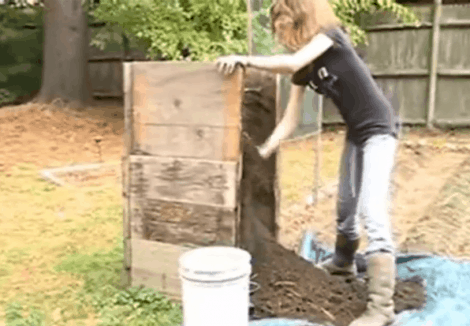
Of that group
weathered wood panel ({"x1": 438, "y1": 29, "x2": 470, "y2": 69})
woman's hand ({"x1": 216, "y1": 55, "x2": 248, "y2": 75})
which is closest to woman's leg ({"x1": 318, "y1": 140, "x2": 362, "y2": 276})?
woman's hand ({"x1": 216, "y1": 55, "x2": 248, "y2": 75})

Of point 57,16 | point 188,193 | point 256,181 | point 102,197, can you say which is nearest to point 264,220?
point 256,181

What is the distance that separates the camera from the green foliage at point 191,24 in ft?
25.7

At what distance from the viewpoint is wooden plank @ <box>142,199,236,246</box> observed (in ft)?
9.79

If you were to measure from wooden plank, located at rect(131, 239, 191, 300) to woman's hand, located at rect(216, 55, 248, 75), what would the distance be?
104 centimetres

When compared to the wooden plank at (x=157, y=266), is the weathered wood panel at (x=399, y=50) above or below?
above

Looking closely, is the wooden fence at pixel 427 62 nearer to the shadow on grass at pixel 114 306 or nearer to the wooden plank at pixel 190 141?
the wooden plank at pixel 190 141

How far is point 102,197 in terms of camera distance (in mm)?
5621

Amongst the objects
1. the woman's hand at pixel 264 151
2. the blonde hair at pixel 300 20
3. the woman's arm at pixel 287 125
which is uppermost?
the blonde hair at pixel 300 20

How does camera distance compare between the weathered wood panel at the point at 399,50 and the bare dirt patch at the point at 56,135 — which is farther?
the weathered wood panel at the point at 399,50

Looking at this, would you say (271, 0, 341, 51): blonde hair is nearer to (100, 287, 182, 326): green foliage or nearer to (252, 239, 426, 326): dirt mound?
(252, 239, 426, 326): dirt mound

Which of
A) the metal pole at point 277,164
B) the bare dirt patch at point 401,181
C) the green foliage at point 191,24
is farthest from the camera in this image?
the green foliage at point 191,24

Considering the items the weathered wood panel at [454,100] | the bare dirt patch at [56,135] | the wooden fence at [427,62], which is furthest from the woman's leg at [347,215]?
the weathered wood panel at [454,100]

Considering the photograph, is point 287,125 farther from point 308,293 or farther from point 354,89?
point 308,293

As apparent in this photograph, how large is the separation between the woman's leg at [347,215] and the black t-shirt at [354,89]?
0.15 m
